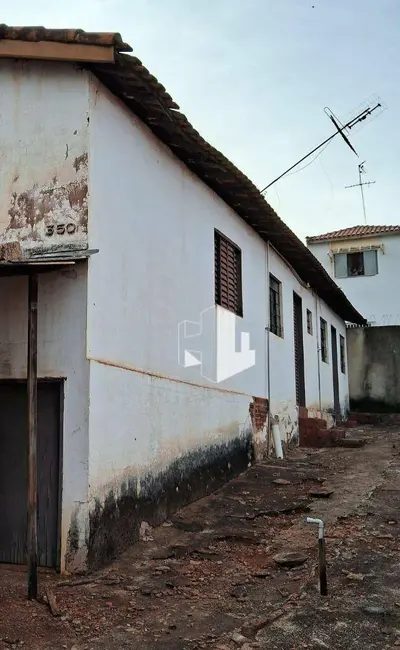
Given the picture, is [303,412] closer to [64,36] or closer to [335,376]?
[335,376]

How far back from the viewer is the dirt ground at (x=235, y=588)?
413 cm

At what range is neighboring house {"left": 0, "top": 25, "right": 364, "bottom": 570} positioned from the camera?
18.0ft

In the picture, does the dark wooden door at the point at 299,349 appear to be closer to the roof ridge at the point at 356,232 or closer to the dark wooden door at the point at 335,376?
the dark wooden door at the point at 335,376

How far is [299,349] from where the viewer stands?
46.8ft

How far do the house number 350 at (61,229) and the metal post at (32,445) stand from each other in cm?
66

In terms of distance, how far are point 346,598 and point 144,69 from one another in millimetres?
4902

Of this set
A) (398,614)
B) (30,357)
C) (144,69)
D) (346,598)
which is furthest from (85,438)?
(144,69)

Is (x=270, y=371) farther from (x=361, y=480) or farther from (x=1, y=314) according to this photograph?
(x=1, y=314)

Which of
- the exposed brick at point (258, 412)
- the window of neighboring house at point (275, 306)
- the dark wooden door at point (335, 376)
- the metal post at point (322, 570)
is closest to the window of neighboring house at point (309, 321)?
the window of neighboring house at point (275, 306)

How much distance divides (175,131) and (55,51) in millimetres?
1739

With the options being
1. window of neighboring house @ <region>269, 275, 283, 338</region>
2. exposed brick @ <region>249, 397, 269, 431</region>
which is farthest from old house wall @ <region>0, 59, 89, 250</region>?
window of neighboring house @ <region>269, 275, 283, 338</region>

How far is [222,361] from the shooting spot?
896 cm

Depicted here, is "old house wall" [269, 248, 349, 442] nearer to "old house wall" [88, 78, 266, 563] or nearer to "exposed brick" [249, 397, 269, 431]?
"exposed brick" [249, 397, 269, 431]

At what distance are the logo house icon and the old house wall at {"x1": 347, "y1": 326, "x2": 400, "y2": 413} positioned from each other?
432 inches
